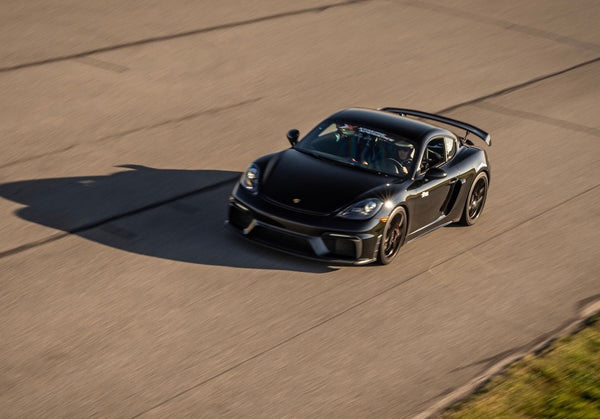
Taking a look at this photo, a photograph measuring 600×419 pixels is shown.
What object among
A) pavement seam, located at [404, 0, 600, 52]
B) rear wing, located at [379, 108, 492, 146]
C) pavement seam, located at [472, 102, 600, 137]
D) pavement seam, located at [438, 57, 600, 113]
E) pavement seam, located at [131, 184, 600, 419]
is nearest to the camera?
pavement seam, located at [131, 184, 600, 419]

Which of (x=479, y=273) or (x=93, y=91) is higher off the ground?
(x=93, y=91)

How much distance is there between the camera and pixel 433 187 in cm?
1102

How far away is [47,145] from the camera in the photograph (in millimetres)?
13438

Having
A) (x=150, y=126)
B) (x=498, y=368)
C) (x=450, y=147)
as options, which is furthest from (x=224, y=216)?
(x=498, y=368)

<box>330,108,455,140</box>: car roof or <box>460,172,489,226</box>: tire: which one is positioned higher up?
<box>330,108,455,140</box>: car roof

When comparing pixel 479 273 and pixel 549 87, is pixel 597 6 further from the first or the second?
pixel 479 273

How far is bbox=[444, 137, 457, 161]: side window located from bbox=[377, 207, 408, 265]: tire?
4.51ft

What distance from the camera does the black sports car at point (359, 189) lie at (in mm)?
10086

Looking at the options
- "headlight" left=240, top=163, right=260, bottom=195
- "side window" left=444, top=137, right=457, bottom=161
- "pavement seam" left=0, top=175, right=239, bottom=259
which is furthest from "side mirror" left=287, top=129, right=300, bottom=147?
"side window" left=444, top=137, right=457, bottom=161

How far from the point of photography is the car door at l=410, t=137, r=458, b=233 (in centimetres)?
1083

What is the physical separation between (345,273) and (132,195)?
302 centimetres

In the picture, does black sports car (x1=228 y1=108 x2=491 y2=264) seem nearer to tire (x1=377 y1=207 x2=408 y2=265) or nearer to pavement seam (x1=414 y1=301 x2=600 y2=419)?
tire (x1=377 y1=207 x2=408 y2=265)

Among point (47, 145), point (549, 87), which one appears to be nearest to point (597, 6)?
point (549, 87)

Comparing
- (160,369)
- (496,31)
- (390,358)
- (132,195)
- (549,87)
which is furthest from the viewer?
(496,31)
